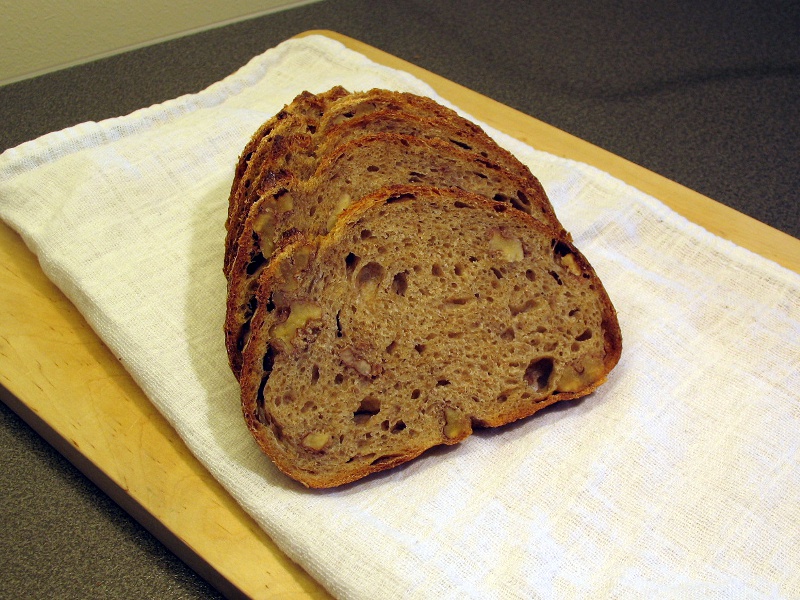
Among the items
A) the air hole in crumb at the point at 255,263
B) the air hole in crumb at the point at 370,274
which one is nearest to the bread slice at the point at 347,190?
the air hole in crumb at the point at 255,263

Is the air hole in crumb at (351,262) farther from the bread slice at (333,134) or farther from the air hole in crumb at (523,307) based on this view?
the air hole in crumb at (523,307)

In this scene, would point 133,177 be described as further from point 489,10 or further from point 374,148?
point 489,10

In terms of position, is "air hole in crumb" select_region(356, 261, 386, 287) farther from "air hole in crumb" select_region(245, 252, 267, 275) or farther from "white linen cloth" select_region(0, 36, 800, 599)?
"white linen cloth" select_region(0, 36, 800, 599)

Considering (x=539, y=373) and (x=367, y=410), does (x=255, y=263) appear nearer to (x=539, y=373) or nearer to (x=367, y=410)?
(x=367, y=410)

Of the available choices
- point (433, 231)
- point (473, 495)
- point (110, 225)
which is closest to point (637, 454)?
point (473, 495)

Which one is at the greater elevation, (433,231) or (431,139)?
(431,139)

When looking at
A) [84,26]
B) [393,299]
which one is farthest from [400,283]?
[84,26]

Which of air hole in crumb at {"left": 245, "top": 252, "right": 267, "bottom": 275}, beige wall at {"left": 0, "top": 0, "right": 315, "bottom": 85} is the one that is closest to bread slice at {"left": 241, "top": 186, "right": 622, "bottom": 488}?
air hole in crumb at {"left": 245, "top": 252, "right": 267, "bottom": 275}
